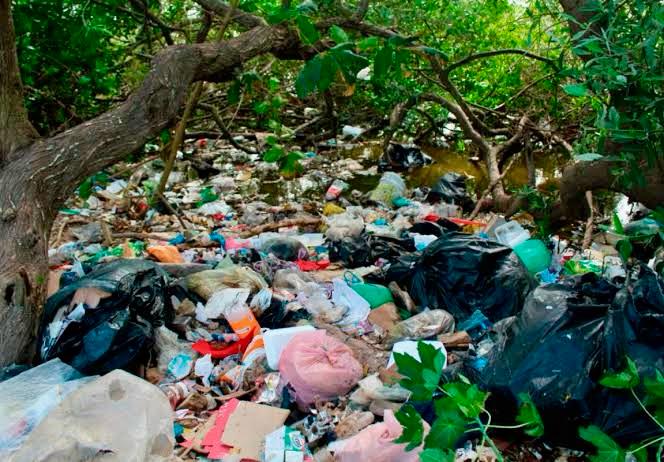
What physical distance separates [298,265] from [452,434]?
7.99 ft

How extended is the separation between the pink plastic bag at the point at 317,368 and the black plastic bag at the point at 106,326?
2.02 feet

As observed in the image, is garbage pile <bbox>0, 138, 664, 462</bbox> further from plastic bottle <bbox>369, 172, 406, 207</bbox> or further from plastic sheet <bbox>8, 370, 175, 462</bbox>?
plastic bottle <bbox>369, 172, 406, 207</bbox>

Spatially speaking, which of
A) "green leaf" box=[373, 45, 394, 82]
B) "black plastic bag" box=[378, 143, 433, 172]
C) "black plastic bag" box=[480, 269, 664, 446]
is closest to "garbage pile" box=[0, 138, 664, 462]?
"black plastic bag" box=[480, 269, 664, 446]

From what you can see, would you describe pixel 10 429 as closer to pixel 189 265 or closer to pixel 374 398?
pixel 374 398

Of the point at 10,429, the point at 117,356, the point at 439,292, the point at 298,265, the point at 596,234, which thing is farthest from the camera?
the point at 596,234

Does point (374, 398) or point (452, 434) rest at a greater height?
point (452, 434)

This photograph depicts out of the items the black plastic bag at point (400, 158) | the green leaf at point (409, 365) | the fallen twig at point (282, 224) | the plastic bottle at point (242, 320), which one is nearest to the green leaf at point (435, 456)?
the green leaf at point (409, 365)

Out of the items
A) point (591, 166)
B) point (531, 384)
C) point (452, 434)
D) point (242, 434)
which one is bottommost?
point (242, 434)

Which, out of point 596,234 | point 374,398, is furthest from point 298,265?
point 596,234

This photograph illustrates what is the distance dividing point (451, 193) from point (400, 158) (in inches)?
58.8

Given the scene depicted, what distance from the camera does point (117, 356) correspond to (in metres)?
2.20

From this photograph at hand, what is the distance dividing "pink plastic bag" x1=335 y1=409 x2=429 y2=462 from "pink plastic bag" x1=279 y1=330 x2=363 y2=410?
1.11ft

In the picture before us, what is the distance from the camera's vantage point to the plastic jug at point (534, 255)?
10.7 feet

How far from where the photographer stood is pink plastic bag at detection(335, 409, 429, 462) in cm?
172
